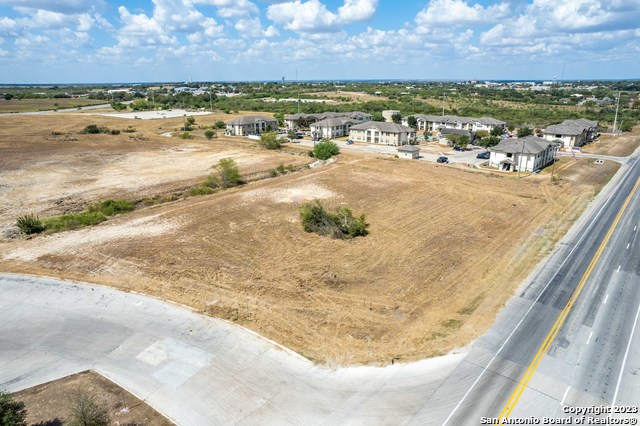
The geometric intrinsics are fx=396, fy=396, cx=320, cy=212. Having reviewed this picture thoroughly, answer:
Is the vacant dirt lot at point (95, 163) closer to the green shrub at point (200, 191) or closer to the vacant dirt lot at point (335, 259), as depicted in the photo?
the green shrub at point (200, 191)


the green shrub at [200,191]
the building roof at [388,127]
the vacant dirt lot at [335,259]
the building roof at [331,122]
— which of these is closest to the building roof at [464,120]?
the building roof at [388,127]

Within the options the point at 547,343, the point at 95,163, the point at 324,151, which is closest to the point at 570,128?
the point at 324,151

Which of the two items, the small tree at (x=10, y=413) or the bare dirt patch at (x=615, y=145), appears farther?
the bare dirt patch at (x=615, y=145)

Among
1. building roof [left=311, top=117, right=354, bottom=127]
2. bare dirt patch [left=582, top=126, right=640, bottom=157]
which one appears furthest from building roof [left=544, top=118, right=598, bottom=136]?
building roof [left=311, top=117, right=354, bottom=127]

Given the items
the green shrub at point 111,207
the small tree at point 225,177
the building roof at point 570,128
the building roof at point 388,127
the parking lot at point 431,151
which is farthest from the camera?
the building roof at point 388,127

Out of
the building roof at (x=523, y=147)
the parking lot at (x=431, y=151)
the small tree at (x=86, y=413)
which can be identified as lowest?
the small tree at (x=86, y=413)

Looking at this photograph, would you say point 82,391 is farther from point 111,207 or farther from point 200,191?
point 200,191

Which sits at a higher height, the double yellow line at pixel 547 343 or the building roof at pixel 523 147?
the building roof at pixel 523 147

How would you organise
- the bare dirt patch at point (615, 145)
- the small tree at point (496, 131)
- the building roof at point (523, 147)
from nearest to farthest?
the building roof at point (523, 147) → the bare dirt patch at point (615, 145) → the small tree at point (496, 131)
